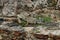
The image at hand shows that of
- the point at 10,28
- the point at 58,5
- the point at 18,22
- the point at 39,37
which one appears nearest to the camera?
the point at 39,37

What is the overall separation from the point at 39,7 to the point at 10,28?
121 cm

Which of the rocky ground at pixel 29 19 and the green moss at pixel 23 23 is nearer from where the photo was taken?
the rocky ground at pixel 29 19

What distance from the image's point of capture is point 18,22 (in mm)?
4520

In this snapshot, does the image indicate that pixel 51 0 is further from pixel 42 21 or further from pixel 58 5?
pixel 42 21

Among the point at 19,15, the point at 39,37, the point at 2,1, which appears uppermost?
the point at 2,1

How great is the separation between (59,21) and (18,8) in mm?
1212

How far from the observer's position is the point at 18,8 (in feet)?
16.8

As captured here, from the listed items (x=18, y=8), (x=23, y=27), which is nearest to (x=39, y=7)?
(x=18, y=8)

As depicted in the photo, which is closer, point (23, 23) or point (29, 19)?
point (23, 23)

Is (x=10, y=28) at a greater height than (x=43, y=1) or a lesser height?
lesser

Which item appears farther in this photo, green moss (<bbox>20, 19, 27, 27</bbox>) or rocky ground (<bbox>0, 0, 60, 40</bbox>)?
green moss (<bbox>20, 19, 27, 27</bbox>)

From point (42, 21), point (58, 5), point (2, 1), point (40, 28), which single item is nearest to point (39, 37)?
point (40, 28)

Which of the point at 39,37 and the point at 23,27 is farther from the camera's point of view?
the point at 23,27

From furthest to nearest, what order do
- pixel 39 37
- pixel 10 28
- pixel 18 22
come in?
pixel 18 22
pixel 10 28
pixel 39 37
